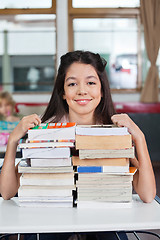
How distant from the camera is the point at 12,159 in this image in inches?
47.3

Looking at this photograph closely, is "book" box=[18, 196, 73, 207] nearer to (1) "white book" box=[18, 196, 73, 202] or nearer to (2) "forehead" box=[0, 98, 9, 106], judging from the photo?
(1) "white book" box=[18, 196, 73, 202]

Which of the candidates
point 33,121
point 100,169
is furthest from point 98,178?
point 33,121

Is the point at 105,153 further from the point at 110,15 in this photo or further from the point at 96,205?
the point at 110,15

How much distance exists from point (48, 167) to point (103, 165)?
0.16 m

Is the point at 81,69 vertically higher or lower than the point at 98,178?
higher

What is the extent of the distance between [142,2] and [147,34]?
0.54 metres

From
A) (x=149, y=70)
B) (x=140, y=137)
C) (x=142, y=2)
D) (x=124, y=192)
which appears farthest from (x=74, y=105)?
(x=142, y=2)

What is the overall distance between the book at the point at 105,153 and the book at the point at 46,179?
80mm

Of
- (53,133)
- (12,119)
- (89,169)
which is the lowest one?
(12,119)

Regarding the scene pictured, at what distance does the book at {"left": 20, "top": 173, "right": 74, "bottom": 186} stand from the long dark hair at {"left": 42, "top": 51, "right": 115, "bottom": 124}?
436mm

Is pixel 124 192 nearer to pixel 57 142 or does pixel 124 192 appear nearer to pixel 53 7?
pixel 57 142

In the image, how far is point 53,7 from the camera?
6.05 metres

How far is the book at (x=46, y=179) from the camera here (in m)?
1.06

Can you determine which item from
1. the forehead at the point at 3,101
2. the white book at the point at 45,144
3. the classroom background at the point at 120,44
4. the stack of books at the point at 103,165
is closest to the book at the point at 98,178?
the stack of books at the point at 103,165
